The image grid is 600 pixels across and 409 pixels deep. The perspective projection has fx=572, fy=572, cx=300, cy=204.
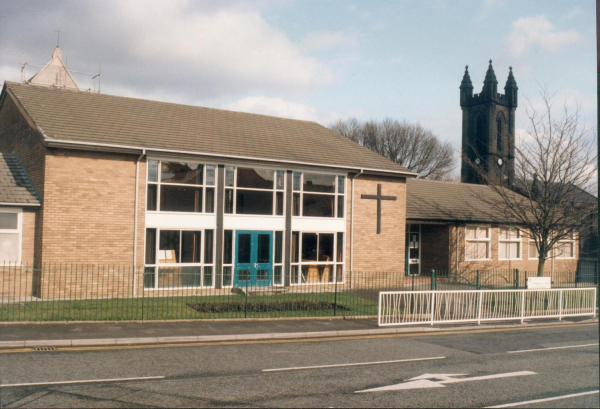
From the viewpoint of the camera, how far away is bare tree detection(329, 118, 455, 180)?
56.6 meters

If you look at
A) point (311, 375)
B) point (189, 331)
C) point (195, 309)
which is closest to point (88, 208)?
point (195, 309)

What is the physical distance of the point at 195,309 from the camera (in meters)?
14.9

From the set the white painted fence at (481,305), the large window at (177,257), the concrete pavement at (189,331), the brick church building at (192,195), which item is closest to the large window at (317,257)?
the brick church building at (192,195)

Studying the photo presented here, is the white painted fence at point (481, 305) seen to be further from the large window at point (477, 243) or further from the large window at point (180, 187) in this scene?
the large window at point (477, 243)

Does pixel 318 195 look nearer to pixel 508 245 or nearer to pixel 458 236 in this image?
pixel 458 236

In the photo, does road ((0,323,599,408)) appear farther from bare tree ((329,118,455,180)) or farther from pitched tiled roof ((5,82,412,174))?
bare tree ((329,118,455,180))

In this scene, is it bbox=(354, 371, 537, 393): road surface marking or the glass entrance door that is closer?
bbox=(354, 371, 537, 393): road surface marking

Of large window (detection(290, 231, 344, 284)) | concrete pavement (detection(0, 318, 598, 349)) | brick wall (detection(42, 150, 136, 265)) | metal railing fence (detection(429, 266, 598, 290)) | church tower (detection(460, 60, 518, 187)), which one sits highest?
church tower (detection(460, 60, 518, 187))

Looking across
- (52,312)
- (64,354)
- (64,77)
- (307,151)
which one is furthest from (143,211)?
(64,77)

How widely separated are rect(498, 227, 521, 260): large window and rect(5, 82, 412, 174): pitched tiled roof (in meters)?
8.90

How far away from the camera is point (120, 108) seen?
22.7 meters

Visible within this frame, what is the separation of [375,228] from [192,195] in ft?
→ 25.8

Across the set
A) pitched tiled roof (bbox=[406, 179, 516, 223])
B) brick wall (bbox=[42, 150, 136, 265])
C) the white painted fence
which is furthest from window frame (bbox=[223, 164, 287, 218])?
the white painted fence

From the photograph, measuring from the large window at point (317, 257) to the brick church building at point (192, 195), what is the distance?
5 cm
